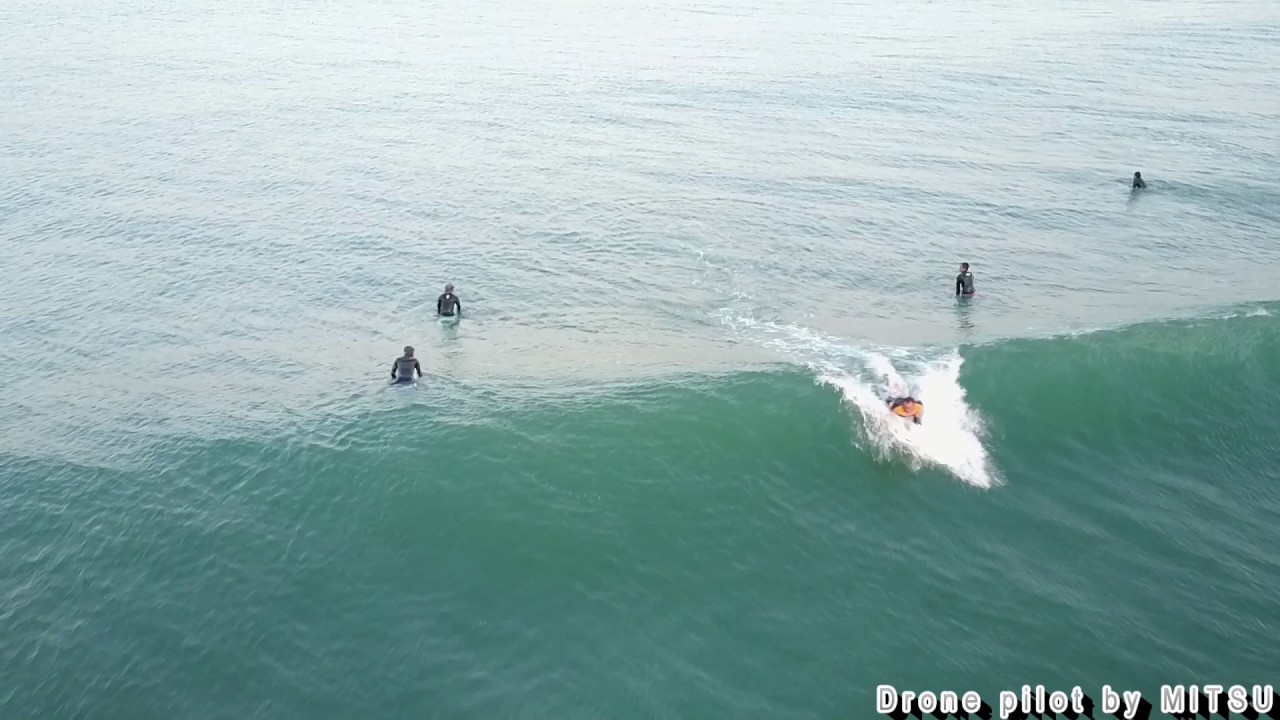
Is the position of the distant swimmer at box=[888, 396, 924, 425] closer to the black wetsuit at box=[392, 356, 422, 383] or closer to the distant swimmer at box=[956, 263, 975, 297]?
the distant swimmer at box=[956, 263, 975, 297]

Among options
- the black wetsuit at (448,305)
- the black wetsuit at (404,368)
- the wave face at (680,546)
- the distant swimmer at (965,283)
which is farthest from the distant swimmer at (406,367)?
the distant swimmer at (965,283)

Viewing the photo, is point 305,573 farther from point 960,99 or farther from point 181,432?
point 960,99

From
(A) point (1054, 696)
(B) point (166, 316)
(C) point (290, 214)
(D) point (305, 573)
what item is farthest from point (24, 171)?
(A) point (1054, 696)

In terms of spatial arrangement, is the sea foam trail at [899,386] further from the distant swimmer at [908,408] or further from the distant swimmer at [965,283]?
the distant swimmer at [965,283]

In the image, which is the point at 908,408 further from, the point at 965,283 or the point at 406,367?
the point at 406,367

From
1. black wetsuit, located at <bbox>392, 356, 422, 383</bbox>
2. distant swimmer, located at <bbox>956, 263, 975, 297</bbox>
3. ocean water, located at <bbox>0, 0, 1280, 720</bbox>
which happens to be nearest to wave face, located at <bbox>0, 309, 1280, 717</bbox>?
ocean water, located at <bbox>0, 0, 1280, 720</bbox>

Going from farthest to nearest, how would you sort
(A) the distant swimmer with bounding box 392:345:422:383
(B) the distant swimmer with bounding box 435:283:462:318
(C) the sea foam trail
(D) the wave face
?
1. (B) the distant swimmer with bounding box 435:283:462:318
2. (A) the distant swimmer with bounding box 392:345:422:383
3. (C) the sea foam trail
4. (D) the wave face
